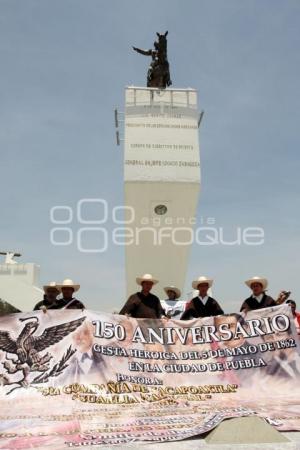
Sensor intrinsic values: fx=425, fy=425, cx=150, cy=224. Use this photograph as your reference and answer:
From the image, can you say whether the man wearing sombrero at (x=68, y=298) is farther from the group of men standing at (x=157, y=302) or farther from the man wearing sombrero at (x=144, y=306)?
the man wearing sombrero at (x=144, y=306)

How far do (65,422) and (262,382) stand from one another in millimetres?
2178

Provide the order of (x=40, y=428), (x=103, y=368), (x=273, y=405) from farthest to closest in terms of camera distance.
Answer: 1. (x=103, y=368)
2. (x=273, y=405)
3. (x=40, y=428)

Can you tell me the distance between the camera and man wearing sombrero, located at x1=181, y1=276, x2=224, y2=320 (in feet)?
18.8

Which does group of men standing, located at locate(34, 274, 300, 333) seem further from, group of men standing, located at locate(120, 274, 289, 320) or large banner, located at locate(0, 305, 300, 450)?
large banner, located at locate(0, 305, 300, 450)

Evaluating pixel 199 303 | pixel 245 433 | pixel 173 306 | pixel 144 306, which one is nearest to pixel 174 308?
pixel 173 306

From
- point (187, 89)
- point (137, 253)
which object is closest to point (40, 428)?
point (137, 253)

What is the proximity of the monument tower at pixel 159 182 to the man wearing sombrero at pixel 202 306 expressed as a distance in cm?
669

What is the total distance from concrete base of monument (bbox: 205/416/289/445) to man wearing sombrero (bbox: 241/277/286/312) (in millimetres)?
2211

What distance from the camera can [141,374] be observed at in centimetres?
459

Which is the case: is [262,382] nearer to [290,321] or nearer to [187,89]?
[290,321]

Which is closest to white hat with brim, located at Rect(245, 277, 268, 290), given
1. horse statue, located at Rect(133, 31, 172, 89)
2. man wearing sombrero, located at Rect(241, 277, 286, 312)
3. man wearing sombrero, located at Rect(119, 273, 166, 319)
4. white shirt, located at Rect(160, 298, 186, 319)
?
man wearing sombrero, located at Rect(241, 277, 286, 312)

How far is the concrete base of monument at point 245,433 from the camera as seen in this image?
10.8 ft

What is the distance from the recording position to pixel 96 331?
4.93 metres

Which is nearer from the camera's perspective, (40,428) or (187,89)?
(40,428)
